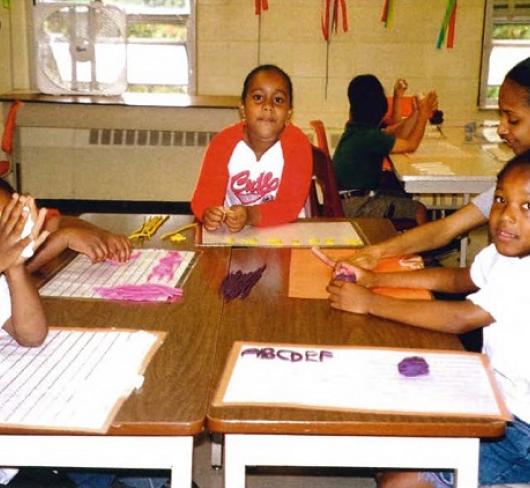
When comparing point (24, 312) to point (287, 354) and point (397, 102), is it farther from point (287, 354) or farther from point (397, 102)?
point (397, 102)

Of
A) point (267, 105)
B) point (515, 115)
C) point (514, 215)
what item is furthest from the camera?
point (267, 105)

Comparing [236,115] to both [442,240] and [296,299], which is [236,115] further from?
[296,299]

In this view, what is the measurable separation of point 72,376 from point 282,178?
1512mm

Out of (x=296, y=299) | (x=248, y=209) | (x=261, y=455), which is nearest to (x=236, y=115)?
(x=248, y=209)

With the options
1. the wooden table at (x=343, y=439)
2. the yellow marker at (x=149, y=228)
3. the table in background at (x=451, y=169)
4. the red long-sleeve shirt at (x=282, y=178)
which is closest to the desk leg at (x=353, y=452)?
the wooden table at (x=343, y=439)

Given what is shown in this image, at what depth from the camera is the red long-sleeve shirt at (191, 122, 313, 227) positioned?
2479 mm

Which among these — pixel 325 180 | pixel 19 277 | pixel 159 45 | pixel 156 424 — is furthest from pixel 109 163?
pixel 156 424

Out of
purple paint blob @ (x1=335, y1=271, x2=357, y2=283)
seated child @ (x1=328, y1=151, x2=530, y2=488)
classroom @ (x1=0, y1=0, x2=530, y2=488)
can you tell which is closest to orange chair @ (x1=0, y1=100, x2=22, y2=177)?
classroom @ (x1=0, y1=0, x2=530, y2=488)

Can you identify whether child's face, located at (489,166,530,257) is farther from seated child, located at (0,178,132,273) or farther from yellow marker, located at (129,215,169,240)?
yellow marker, located at (129,215,169,240)

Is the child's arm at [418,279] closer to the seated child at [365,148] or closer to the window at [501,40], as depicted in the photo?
the seated child at [365,148]

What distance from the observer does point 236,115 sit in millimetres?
5156

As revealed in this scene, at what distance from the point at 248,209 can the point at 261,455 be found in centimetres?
126

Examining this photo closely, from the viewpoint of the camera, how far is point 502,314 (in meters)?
1.45

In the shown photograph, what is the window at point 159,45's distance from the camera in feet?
19.3
